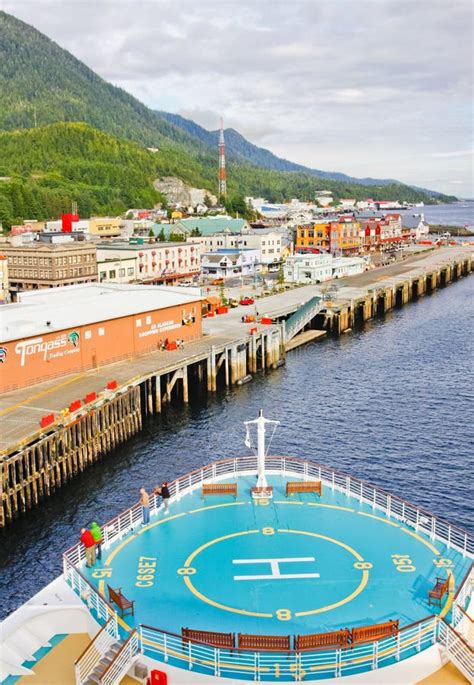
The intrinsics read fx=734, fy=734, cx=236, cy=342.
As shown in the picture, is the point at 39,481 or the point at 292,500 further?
the point at 39,481

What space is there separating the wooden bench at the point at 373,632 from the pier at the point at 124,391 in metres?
27.4

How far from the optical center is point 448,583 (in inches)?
902

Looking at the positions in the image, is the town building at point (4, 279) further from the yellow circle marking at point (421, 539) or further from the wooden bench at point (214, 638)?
the wooden bench at point (214, 638)

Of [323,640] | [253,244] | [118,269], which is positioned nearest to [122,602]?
[323,640]

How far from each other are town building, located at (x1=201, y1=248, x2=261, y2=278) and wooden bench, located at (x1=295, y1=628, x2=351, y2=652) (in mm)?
123042

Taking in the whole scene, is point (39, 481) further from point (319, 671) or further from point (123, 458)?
point (319, 671)

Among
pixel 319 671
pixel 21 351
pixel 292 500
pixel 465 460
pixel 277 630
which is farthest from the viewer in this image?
pixel 21 351

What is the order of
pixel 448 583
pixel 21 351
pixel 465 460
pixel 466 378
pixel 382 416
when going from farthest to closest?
pixel 466 378 → pixel 382 416 → pixel 21 351 → pixel 465 460 → pixel 448 583

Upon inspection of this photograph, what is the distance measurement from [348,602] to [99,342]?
149ft

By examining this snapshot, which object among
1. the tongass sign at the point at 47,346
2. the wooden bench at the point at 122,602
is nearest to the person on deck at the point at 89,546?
the wooden bench at the point at 122,602

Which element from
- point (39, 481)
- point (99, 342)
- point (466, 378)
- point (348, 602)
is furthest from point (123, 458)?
point (466, 378)

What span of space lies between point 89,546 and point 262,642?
7.81m

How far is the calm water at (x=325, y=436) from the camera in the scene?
42.5 m

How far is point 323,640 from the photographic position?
66.6ft
